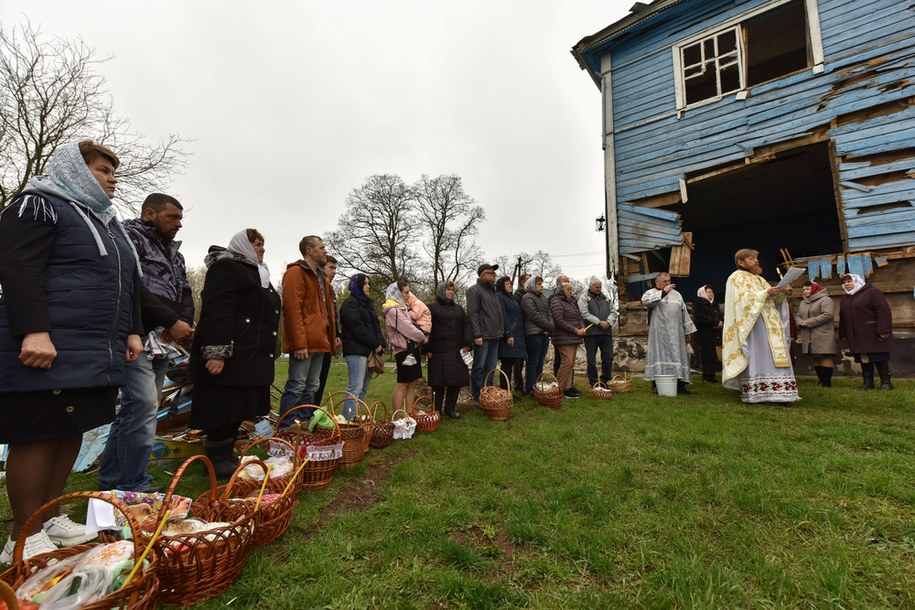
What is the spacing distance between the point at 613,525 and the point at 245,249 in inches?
128

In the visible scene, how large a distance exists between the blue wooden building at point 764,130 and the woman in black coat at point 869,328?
112 cm

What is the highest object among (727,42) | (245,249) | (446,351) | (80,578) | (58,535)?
(727,42)

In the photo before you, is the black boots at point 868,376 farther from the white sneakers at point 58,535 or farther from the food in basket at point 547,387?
the white sneakers at point 58,535

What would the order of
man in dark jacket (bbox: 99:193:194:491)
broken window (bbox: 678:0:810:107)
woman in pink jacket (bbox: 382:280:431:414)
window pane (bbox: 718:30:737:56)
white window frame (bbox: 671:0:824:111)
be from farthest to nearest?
window pane (bbox: 718:30:737:56) → broken window (bbox: 678:0:810:107) → white window frame (bbox: 671:0:824:111) → woman in pink jacket (bbox: 382:280:431:414) → man in dark jacket (bbox: 99:193:194:491)

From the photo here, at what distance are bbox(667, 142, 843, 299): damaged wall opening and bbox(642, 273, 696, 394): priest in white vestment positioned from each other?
4268mm

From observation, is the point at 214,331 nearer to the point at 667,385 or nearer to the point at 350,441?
the point at 350,441

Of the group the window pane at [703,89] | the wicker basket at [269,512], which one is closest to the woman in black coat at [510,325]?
the wicker basket at [269,512]

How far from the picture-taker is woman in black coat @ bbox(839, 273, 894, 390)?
636 cm

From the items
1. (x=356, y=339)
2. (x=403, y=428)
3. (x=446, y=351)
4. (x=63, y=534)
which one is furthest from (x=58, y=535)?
(x=446, y=351)

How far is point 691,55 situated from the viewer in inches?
397

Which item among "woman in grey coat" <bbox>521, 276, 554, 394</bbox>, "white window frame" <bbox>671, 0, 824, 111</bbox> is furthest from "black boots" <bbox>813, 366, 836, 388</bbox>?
"white window frame" <bbox>671, 0, 824, 111</bbox>

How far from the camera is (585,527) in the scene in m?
2.32

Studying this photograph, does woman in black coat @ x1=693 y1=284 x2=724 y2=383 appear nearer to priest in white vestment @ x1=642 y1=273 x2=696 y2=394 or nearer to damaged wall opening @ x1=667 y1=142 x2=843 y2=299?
priest in white vestment @ x1=642 y1=273 x2=696 y2=394

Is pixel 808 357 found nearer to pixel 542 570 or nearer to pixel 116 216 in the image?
pixel 542 570
